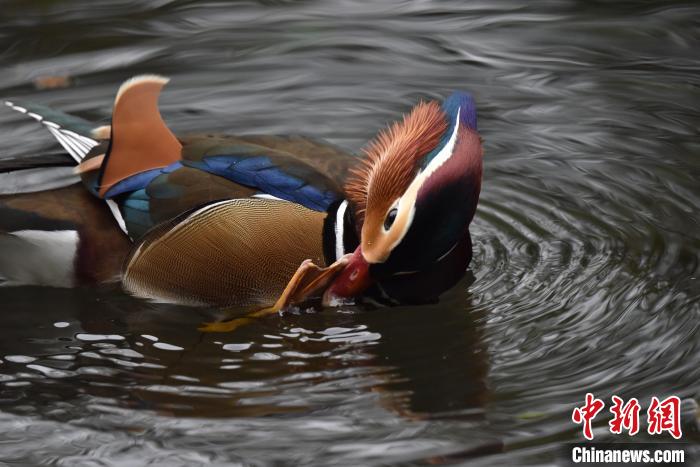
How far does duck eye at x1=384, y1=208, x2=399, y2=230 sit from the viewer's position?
474cm

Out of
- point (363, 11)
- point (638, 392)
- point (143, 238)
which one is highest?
point (363, 11)

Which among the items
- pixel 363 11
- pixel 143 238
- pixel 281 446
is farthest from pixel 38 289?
pixel 363 11

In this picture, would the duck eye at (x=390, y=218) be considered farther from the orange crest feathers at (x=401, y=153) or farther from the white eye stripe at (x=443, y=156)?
the white eye stripe at (x=443, y=156)

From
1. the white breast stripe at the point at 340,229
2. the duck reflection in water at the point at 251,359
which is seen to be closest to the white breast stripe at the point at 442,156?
the white breast stripe at the point at 340,229

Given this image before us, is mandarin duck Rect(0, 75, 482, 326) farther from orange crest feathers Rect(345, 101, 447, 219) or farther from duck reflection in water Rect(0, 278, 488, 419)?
duck reflection in water Rect(0, 278, 488, 419)

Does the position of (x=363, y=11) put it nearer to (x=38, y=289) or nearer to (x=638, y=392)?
(x=38, y=289)

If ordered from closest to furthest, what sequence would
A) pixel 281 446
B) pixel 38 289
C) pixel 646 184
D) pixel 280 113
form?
1. pixel 281 446
2. pixel 38 289
3. pixel 646 184
4. pixel 280 113

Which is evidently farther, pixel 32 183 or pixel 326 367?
pixel 32 183

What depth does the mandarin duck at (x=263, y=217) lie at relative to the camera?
15.6 feet

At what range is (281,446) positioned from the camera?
399 centimetres

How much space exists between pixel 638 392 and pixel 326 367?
1135 millimetres

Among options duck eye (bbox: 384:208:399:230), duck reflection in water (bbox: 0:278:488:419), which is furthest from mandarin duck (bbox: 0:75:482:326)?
duck reflection in water (bbox: 0:278:488:419)

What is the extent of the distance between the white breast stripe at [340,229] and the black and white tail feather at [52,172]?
891mm

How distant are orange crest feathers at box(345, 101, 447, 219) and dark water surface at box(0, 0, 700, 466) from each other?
570mm
